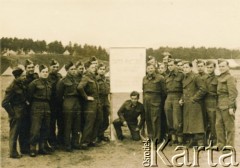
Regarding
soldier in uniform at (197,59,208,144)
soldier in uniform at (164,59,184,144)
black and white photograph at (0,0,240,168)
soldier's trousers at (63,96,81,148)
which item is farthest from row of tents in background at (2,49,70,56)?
soldier in uniform at (197,59,208,144)

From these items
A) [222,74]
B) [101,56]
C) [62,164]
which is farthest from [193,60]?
[62,164]

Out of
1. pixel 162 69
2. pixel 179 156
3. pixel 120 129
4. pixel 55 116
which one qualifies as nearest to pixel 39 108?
pixel 55 116

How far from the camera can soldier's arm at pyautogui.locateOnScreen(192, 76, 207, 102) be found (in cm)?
335

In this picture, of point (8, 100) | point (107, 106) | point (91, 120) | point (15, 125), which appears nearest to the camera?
point (8, 100)

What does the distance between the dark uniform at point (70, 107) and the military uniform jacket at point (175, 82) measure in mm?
875

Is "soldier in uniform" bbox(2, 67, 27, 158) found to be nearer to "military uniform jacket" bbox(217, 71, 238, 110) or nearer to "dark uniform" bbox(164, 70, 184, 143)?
"dark uniform" bbox(164, 70, 184, 143)

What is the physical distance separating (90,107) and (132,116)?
1.45 feet

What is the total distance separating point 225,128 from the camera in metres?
3.29

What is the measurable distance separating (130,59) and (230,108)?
0.99m

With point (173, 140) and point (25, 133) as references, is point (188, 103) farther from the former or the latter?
point (25, 133)

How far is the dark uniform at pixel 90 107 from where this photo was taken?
338cm

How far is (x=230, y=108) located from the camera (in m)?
3.19

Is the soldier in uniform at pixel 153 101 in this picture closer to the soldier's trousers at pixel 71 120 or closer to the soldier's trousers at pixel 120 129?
the soldier's trousers at pixel 120 129

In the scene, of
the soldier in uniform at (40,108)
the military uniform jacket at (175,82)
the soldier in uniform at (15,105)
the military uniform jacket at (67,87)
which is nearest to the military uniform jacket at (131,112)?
the military uniform jacket at (175,82)
